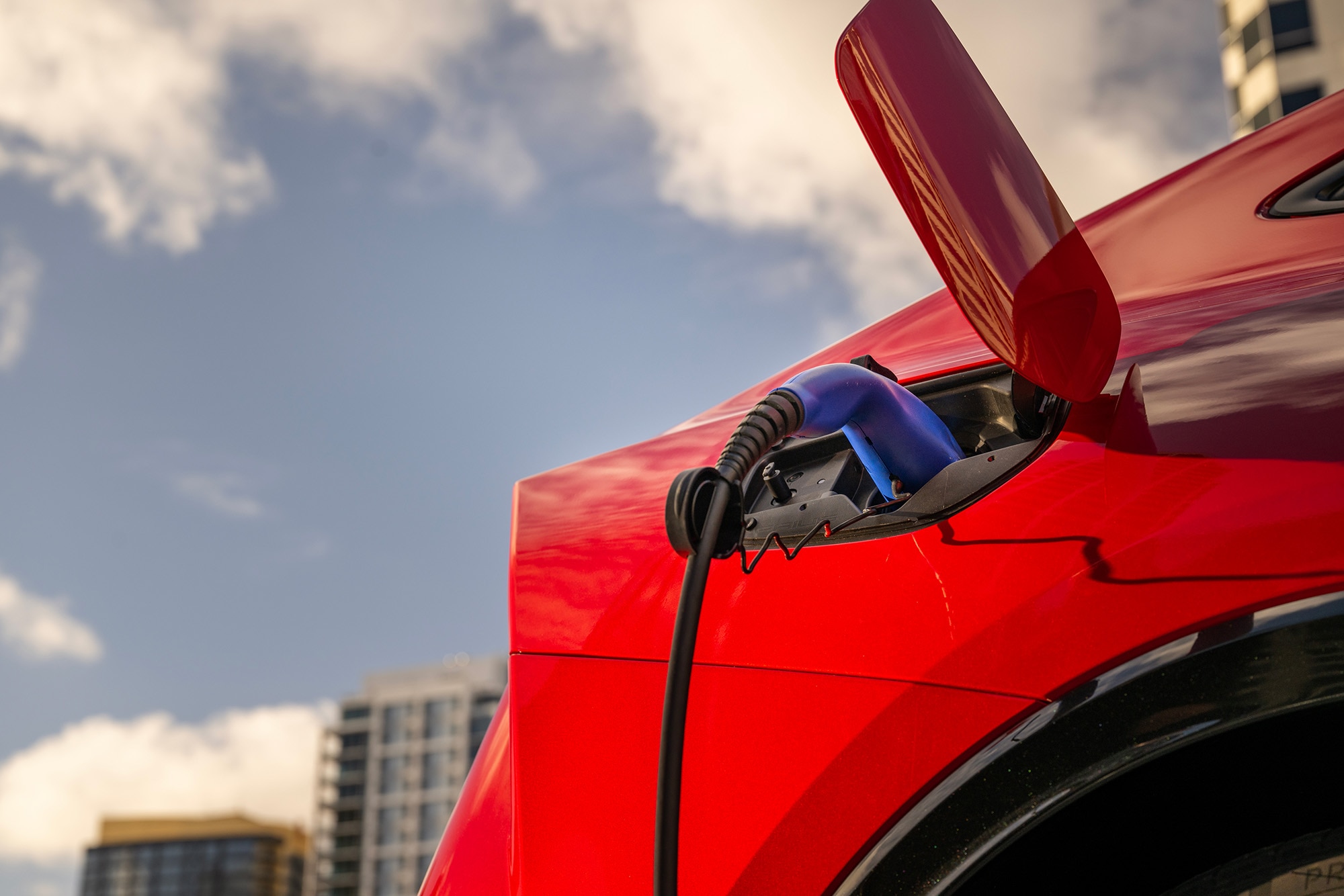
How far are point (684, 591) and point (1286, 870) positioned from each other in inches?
20.8

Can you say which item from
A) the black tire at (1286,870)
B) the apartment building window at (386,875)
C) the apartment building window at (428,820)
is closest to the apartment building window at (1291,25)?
the black tire at (1286,870)

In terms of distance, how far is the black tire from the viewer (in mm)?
799

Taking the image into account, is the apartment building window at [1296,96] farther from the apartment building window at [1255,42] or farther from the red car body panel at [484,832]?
the red car body panel at [484,832]

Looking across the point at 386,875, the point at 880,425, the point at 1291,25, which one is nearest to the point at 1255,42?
the point at 1291,25

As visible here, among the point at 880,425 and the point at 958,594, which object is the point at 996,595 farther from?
the point at 880,425

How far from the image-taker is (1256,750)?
850 mm

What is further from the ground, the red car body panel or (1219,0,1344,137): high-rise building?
(1219,0,1344,137): high-rise building

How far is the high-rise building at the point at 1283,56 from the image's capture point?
22516 mm

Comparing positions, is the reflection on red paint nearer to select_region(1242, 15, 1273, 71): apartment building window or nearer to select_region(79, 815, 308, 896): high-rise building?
select_region(1242, 15, 1273, 71): apartment building window

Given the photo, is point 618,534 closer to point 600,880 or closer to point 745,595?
point 745,595

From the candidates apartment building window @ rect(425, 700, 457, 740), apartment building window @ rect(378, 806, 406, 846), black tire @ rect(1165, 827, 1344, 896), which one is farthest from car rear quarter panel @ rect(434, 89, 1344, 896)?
apartment building window @ rect(378, 806, 406, 846)

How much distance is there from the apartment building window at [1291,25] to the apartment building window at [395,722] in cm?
A: 6491

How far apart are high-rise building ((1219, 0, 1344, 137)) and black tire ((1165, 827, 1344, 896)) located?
24.7 metres

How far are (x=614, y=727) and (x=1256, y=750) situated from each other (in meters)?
0.57
